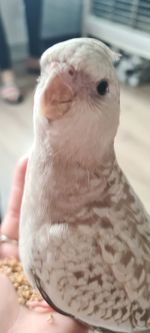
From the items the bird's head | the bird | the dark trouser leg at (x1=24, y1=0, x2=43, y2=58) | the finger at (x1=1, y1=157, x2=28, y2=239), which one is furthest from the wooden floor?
the bird's head

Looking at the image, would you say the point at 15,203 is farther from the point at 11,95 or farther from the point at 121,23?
the point at 121,23

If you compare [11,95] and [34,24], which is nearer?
[11,95]

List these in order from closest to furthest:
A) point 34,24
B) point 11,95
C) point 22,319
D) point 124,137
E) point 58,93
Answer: point 58,93 < point 22,319 < point 124,137 < point 11,95 < point 34,24

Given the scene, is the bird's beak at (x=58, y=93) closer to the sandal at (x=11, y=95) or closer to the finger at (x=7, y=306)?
the finger at (x=7, y=306)

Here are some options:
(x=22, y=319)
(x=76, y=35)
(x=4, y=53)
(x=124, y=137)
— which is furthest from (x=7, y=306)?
(x=76, y=35)

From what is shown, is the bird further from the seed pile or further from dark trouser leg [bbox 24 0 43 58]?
dark trouser leg [bbox 24 0 43 58]

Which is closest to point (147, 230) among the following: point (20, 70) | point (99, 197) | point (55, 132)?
point (99, 197)
